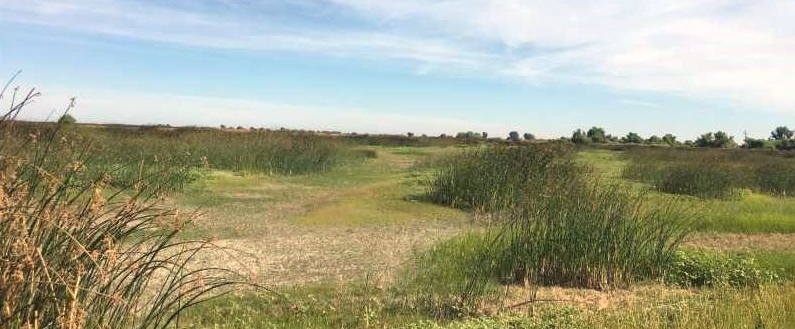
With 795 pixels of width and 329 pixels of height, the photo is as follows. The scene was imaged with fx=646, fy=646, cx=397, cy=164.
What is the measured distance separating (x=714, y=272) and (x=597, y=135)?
55.4 metres

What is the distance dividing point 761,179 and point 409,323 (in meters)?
19.0

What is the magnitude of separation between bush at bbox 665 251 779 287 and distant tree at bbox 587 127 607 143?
52.8m

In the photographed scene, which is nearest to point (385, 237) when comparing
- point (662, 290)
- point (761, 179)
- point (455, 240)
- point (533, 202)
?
point (455, 240)

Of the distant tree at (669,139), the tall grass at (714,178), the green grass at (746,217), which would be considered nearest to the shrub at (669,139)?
the distant tree at (669,139)

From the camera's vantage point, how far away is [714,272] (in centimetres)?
780

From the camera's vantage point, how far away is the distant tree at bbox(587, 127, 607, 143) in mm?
59656

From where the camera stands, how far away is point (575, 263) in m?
7.59

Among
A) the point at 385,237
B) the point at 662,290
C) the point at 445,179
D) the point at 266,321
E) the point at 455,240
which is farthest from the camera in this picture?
the point at 445,179

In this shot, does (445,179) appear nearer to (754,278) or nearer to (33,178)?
(754,278)

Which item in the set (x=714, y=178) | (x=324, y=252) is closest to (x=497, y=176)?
(x=324, y=252)

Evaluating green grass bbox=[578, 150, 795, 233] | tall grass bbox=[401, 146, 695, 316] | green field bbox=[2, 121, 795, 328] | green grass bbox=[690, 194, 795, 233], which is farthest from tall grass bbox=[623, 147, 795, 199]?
tall grass bbox=[401, 146, 695, 316]

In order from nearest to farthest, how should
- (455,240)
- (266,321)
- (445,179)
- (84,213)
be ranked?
(84,213) → (266,321) → (455,240) → (445,179)

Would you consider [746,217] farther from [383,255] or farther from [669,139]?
[669,139]

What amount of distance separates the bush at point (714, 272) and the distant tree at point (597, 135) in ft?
173
